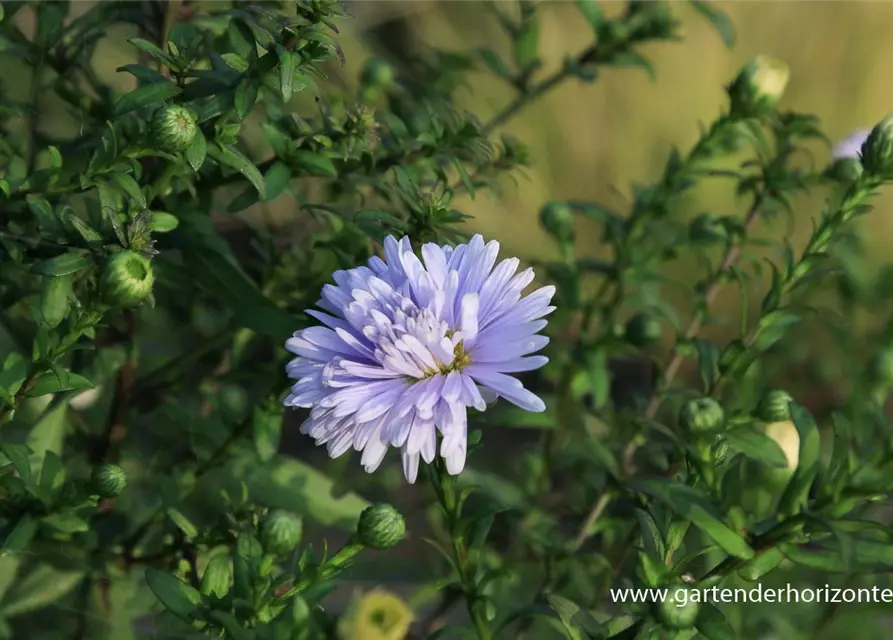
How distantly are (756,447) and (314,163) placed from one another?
37 centimetres

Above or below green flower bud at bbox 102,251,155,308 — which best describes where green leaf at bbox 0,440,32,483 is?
below

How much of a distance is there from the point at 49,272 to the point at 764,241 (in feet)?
2.05

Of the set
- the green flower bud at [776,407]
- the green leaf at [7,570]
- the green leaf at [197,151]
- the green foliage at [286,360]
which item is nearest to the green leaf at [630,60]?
the green foliage at [286,360]

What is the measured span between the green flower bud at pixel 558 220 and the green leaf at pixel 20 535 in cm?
52

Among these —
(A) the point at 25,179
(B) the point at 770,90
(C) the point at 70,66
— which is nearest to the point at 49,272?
(A) the point at 25,179

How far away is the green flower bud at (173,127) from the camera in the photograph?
0.52 meters

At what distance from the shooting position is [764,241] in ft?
2.74

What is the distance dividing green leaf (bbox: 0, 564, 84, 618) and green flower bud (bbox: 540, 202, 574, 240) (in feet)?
1.72

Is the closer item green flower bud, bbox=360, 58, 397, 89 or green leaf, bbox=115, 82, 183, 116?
green leaf, bbox=115, 82, 183, 116

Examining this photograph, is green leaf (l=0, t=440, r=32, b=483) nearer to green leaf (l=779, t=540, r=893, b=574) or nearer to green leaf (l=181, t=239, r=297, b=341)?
green leaf (l=181, t=239, r=297, b=341)

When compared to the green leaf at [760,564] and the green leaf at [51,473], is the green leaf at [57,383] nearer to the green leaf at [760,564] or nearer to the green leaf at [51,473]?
the green leaf at [51,473]

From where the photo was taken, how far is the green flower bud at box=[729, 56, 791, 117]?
725 mm

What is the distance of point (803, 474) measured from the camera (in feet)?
1.76

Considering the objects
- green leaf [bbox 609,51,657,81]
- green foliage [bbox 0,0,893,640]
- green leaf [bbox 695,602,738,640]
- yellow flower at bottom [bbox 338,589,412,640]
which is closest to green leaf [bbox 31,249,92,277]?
green foliage [bbox 0,0,893,640]
